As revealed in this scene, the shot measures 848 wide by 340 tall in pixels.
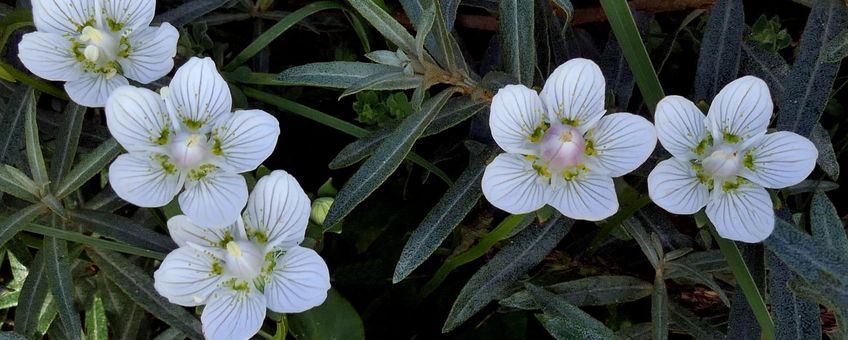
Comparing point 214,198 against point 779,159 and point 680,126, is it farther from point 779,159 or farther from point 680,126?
point 779,159

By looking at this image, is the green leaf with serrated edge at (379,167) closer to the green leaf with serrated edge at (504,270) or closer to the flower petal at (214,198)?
the flower petal at (214,198)

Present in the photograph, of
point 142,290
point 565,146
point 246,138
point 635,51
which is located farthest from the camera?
point 142,290

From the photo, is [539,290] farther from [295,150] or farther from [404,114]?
[295,150]

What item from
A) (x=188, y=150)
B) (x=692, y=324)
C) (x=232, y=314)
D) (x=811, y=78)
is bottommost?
(x=692, y=324)

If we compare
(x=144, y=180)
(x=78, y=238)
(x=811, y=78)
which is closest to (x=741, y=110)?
(x=811, y=78)

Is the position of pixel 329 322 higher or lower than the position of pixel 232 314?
lower

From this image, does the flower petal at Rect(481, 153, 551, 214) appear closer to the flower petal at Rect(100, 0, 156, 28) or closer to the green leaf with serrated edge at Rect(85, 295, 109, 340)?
the flower petal at Rect(100, 0, 156, 28)

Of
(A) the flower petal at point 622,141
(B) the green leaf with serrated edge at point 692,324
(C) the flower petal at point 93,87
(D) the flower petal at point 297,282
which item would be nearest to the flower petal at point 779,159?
(A) the flower petal at point 622,141
